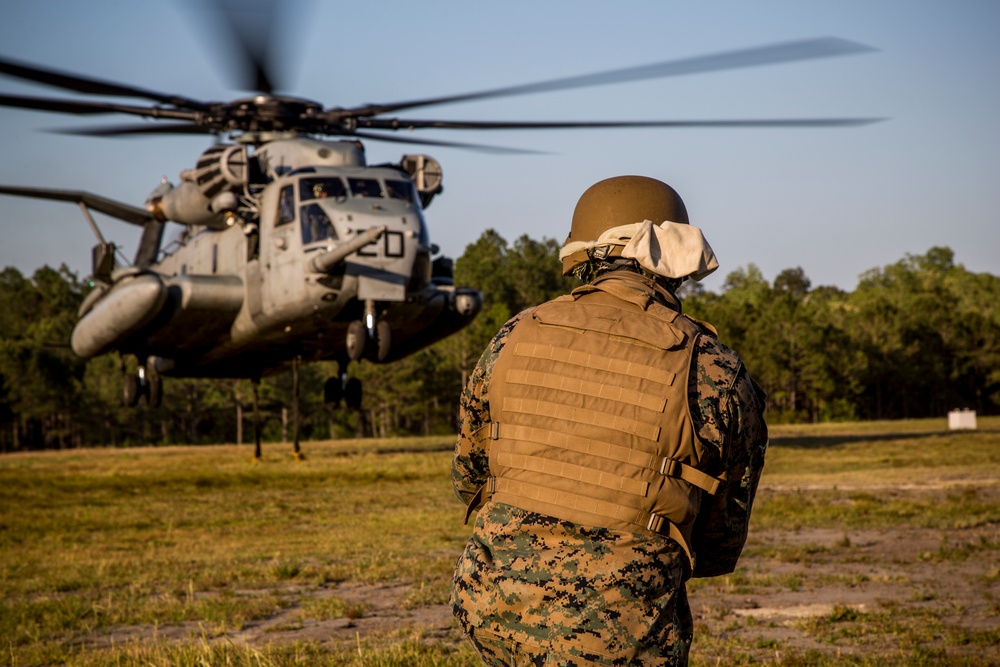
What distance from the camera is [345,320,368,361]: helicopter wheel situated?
1762 cm

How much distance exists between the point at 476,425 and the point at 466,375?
235 ft

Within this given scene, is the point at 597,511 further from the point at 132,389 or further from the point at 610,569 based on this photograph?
the point at 132,389

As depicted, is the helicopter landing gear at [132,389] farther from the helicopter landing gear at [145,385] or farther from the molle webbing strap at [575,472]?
the molle webbing strap at [575,472]

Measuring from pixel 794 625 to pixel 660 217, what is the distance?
176 inches

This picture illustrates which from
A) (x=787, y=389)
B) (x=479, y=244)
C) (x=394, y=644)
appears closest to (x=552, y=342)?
(x=394, y=644)

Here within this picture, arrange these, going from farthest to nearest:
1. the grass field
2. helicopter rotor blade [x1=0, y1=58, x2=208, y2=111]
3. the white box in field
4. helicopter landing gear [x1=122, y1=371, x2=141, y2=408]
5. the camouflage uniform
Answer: the white box in field → helicopter landing gear [x1=122, y1=371, x2=141, y2=408] → helicopter rotor blade [x1=0, y1=58, x2=208, y2=111] → the grass field → the camouflage uniform

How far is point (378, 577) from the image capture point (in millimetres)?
9000

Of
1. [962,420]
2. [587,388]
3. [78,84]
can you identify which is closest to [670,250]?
[587,388]

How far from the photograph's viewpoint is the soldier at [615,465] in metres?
2.86

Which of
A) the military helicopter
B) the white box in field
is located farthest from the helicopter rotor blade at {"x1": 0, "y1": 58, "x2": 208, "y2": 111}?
the white box in field

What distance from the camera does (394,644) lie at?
20.4 feet

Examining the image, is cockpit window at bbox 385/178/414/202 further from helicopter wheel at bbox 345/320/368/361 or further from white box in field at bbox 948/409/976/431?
white box in field at bbox 948/409/976/431

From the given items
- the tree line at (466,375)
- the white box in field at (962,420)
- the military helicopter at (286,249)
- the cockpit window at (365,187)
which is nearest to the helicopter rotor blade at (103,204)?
the military helicopter at (286,249)

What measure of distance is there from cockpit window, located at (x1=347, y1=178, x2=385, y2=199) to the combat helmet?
562 inches
